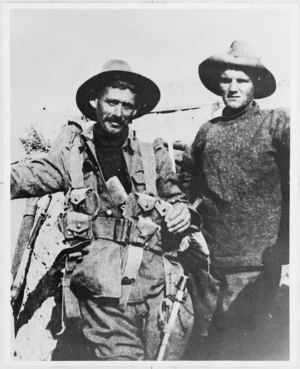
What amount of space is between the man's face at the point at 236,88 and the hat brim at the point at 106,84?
18.7 inches

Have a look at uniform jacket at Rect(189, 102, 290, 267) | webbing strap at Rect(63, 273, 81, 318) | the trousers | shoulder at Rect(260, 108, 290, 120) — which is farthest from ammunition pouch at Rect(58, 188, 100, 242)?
shoulder at Rect(260, 108, 290, 120)

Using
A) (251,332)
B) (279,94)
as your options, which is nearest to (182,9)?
(279,94)

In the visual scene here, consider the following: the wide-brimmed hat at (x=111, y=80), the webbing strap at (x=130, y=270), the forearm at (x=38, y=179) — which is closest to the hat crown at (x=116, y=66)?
the wide-brimmed hat at (x=111, y=80)

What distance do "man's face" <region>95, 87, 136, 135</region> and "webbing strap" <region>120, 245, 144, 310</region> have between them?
2.70 ft

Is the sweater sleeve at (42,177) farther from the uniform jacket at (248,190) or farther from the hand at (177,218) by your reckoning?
the uniform jacket at (248,190)

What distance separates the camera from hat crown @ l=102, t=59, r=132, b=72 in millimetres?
3953

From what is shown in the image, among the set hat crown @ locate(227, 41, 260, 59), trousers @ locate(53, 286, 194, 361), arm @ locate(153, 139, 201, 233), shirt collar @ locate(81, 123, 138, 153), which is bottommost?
trousers @ locate(53, 286, 194, 361)

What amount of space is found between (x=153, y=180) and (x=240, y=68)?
3.26 feet

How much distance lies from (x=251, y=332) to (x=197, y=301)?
42cm

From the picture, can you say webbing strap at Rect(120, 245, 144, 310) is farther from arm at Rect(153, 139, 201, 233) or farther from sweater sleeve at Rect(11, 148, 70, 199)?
sweater sleeve at Rect(11, 148, 70, 199)

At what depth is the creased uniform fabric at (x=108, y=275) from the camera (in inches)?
148

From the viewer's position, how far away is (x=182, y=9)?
403 centimetres

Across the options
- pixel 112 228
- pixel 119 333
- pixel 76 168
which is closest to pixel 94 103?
pixel 76 168

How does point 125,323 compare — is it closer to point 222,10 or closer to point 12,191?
point 12,191
